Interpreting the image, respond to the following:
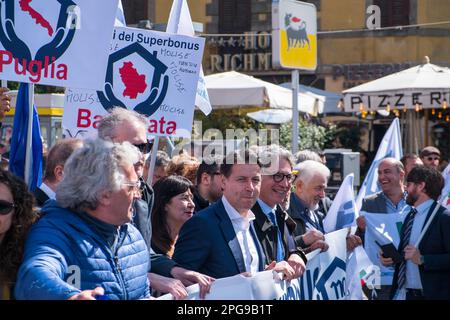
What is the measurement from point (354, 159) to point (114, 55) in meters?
7.79

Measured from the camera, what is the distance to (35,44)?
5.10 m

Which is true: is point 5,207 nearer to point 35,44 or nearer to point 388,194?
point 35,44

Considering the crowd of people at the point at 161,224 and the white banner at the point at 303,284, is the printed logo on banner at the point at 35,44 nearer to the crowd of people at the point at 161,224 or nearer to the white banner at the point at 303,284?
the crowd of people at the point at 161,224

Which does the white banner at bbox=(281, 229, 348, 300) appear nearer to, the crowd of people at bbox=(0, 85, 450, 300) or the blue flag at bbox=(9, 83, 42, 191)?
the crowd of people at bbox=(0, 85, 450, 300)

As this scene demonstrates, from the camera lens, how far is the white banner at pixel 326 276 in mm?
5637

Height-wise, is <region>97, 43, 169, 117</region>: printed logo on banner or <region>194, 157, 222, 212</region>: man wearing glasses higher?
<region>97, 43, 169, 117</region>: printed logo on banner

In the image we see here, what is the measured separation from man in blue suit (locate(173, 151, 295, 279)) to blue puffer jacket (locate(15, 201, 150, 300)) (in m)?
0.93

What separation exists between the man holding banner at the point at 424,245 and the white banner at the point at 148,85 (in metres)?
1.87

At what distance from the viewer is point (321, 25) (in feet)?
87.6

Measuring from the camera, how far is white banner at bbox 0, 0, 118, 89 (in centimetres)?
505

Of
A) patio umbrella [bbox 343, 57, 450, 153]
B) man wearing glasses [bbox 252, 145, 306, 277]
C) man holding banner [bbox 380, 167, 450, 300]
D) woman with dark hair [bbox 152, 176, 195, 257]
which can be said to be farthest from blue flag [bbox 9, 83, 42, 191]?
patio umbrella [bbox 343, 57, 450, 153]

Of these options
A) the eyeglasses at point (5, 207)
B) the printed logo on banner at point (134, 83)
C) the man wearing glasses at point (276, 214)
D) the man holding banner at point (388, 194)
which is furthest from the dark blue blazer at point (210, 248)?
the man holding banner at point (388, 194)

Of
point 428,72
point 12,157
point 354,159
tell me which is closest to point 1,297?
point 12,157

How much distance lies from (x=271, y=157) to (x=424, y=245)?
1.95m
